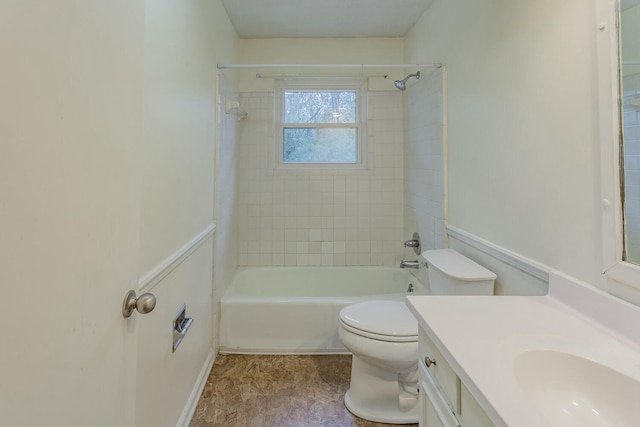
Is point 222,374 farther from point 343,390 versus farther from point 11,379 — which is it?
point 11,379

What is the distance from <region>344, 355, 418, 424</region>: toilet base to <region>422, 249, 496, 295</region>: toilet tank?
1.65 ft

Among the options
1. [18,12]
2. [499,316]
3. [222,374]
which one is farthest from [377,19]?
[222,374]

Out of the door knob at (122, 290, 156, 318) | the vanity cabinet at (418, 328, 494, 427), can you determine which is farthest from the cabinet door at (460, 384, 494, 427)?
the door knob at (122, 290, 156, 318)

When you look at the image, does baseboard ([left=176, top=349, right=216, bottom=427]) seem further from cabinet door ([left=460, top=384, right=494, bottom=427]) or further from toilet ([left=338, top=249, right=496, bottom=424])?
cabinet door ([left=460, top=384, right=494, bottom=427])

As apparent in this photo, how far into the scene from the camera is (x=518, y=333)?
83 cm

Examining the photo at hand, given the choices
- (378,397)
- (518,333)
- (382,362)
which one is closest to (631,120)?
(518,333)

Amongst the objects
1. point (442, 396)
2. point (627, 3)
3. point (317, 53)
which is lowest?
point (442, 396)

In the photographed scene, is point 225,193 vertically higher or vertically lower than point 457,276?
higher

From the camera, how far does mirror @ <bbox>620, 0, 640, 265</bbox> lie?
0.84 meters

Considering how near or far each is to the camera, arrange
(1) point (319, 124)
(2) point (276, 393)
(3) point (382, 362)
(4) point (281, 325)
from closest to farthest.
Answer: (3) point (382, 362), (2) point (276, 393), (4) point (281, 325), (1) point (319, 124)

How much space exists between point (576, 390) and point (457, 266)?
85cm

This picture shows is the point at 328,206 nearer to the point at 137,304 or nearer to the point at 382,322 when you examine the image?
the point at 382,322

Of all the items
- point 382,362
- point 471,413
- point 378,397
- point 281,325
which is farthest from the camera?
point 281,325

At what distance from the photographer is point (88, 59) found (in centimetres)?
59
